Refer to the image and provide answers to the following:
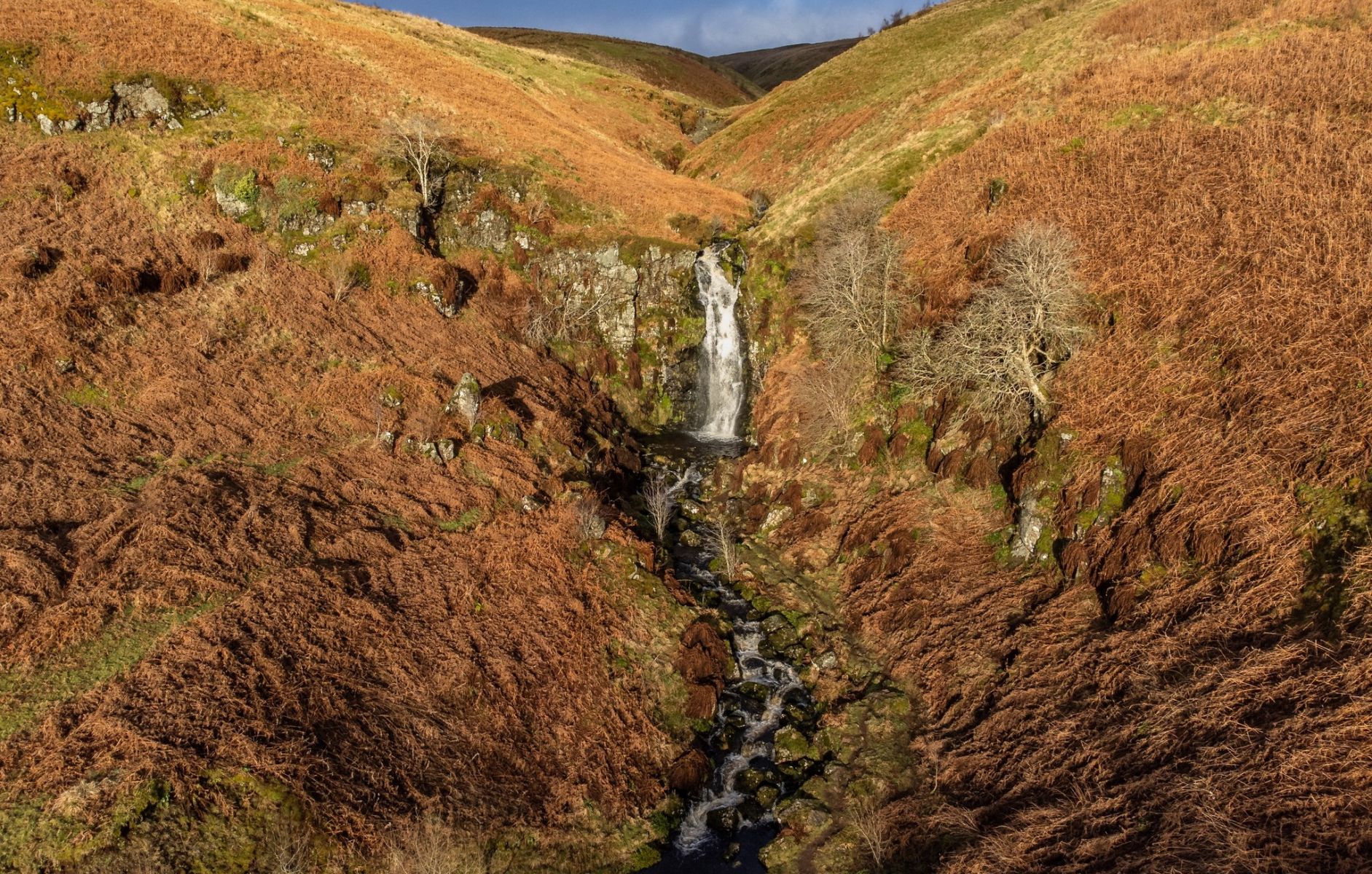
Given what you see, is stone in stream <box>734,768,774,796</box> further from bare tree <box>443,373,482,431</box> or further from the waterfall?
the waterfall

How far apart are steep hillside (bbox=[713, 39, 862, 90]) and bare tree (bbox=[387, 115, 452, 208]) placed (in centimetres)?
13497

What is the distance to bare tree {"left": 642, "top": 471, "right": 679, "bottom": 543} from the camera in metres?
28.5

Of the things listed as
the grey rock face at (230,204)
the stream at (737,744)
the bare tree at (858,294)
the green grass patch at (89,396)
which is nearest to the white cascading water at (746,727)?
the stream at (737,744)

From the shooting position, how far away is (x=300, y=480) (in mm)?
21641

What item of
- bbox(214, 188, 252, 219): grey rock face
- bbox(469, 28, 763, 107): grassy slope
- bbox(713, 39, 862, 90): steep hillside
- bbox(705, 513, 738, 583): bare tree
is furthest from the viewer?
bbox(713, 39, 862, 90): steep hillside

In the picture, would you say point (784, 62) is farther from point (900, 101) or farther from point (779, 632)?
point (779, 632)

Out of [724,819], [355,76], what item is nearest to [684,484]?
[724,819]

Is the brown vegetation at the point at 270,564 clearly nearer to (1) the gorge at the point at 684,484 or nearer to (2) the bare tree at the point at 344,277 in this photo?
(1) the gorge at the point at 684,484

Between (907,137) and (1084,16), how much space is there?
18304 mm

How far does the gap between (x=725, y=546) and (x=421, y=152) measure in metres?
30.0

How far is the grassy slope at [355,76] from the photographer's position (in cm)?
3638

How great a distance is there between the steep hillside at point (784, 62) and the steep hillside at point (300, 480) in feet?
460

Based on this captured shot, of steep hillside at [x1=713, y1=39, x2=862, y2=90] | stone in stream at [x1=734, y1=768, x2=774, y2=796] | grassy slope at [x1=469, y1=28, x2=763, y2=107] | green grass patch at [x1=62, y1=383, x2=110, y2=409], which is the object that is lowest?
stone in stream at [x1=734, y1=768, x2=774, y2=796]

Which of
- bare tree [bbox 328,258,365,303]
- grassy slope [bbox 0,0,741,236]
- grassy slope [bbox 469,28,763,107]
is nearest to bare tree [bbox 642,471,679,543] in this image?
bare tree [bbox 328,258,365,303]
